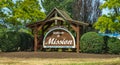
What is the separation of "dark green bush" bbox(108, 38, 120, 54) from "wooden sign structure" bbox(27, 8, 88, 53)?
9.78 feet

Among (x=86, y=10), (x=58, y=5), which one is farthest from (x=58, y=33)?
(x=58, y=5)

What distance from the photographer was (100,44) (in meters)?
33.2

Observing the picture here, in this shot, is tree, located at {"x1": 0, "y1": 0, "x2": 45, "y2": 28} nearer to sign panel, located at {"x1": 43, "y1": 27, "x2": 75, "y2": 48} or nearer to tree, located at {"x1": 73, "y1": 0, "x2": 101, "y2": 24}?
sign panel, located at {"x1": 43, "y1": 27, "x2": 75, "y2": 48}

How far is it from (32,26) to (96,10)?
24915 mm

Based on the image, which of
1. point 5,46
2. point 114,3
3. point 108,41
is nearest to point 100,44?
point 108,41

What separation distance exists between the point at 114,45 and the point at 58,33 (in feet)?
18.8

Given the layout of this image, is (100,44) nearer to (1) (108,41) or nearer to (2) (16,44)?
(1) (108,41)

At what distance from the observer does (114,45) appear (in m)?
32.9

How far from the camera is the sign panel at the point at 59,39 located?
114ft

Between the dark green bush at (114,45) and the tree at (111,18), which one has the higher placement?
the tree at (111,18)

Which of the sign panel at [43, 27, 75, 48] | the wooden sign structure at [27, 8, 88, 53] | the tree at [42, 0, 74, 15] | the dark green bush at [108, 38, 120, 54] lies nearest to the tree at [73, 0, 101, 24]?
the tree at [42, 0, 74, 15]

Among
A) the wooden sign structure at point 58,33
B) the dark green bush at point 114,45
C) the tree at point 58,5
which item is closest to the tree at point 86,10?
the tree at point 58,5

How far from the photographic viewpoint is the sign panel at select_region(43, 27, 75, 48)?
34625 mm

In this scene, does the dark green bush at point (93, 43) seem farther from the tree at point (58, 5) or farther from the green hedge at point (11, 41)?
the tree at point (58, 5)
